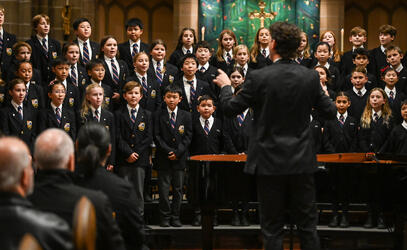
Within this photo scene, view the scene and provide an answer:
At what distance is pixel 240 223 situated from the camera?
6.75 meters

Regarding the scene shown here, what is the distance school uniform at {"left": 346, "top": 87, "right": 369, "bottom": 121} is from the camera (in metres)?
7.33

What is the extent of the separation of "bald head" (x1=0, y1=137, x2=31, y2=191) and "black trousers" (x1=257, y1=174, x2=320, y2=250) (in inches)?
65.7

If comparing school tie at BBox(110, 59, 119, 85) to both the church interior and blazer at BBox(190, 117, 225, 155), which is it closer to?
blazer at BBox(190, 117, 225, 155)

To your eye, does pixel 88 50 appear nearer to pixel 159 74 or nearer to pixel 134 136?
pixel 159 74

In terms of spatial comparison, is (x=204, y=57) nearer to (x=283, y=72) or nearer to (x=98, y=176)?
(x=283, y=72)

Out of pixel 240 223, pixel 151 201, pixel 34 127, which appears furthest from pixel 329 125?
pixel 34 127

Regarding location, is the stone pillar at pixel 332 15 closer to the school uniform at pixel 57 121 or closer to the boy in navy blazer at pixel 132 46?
the boy in navy blazer at pixel 132 46

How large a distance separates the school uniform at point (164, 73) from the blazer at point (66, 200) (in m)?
4.32

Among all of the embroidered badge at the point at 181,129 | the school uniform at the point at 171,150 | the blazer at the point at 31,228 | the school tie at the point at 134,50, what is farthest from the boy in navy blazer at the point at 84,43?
the blazer at the point at 31,228

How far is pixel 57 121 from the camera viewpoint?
6504mm

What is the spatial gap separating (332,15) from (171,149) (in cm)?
611

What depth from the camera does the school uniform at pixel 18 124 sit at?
644 cm

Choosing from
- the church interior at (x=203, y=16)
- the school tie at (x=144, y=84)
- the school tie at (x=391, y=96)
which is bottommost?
the school tie at (x=391, y=96)

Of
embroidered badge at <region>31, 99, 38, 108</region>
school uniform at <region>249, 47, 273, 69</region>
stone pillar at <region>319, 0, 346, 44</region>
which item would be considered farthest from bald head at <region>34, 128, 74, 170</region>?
stone pillar at <region>319, 0, 346, 44</region>
